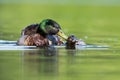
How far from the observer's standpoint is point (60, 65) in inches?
675

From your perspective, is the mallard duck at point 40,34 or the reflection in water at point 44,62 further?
the mallard duck at point 40,34

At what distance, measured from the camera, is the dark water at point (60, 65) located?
1586 centimetres

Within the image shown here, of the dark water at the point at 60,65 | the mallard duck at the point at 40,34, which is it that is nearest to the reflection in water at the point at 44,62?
the dark water at the point at 60,65

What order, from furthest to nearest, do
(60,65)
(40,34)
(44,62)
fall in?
(40,34) < (44,62) < (60,65)

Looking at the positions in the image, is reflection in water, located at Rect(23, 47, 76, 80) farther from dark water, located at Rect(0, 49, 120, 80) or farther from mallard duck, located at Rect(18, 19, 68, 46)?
mallard duck, located at Rect(18, 19, 68, 46)

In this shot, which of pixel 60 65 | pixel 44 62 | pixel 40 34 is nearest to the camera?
pixel 60 65

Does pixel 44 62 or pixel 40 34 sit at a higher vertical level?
pixel 40 34

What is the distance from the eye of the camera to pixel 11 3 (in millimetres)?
50344

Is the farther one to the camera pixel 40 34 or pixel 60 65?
pixel 40 34

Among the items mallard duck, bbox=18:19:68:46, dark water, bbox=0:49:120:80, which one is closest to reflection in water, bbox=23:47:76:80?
dark water, bbox=0:49:120:80

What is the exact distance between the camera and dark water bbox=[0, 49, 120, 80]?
15859mm

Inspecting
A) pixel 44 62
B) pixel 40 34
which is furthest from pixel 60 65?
pixel 40 34

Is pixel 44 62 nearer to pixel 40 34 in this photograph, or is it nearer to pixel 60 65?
pixel 60 65

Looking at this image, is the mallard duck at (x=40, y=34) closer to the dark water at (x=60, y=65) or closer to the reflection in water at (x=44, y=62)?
the reflection in water at (x=44, y=62)
